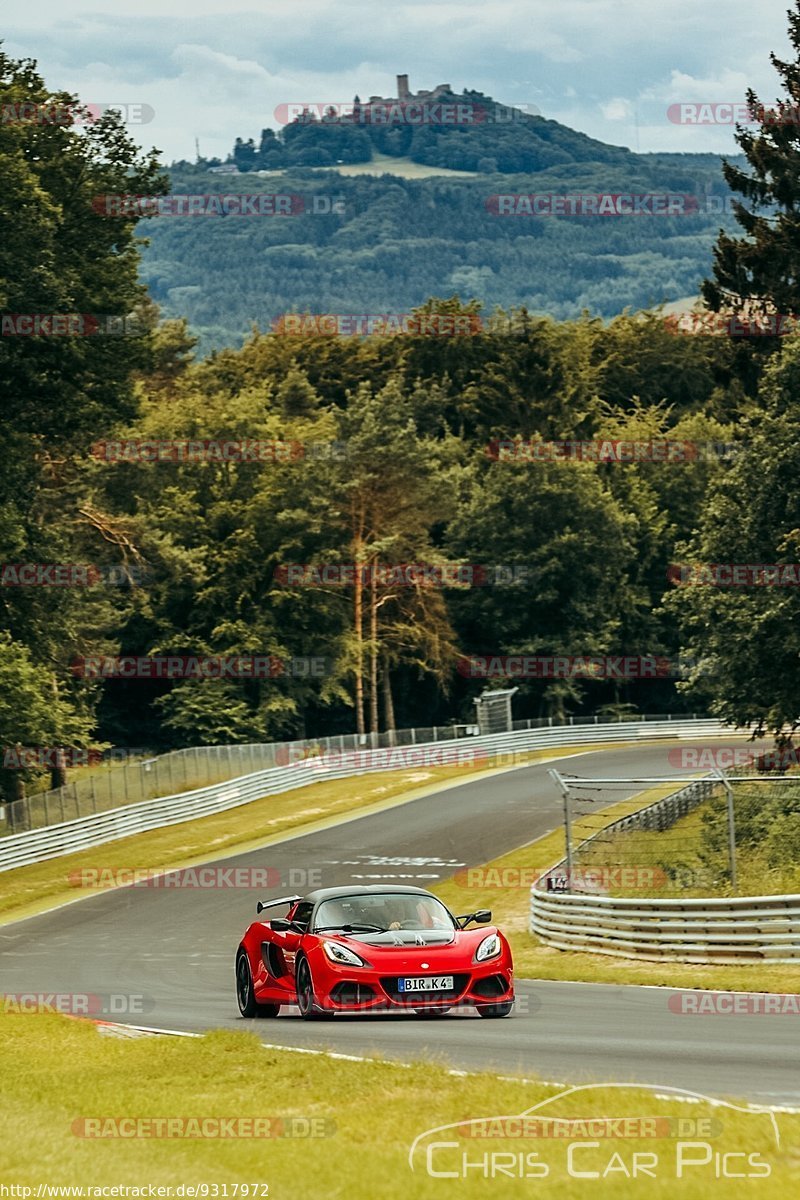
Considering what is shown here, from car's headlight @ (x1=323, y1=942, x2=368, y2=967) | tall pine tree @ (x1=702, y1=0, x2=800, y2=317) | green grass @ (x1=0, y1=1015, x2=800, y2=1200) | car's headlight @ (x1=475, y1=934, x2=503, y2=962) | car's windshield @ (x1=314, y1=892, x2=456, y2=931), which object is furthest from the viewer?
tall pine tree @ (x1=702, y1=0, x2=800, y2=317)

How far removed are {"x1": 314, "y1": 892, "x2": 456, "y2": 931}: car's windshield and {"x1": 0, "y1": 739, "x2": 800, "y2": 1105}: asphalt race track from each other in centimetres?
92

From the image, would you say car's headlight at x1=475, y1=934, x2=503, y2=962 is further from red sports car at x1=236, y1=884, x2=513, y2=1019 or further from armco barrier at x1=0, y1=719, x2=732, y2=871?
armco barrier at x1=0, y1=719, x2=732, y2=871

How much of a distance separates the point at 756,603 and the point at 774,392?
232 inches

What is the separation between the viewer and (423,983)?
1584cm

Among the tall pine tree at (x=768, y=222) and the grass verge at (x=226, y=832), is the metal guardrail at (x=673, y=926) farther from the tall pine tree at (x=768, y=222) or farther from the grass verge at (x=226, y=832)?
the tall pine tree at (x=768, y=222)

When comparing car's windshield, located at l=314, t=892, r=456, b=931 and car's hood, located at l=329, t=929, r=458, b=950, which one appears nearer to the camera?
car's hood, located at l=329, t=929, r=458, b=950

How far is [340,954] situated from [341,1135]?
705 centimetres

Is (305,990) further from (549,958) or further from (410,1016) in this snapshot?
(549,958)

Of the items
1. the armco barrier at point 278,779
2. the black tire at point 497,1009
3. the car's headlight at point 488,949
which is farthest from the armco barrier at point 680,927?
the armco barrier at point 278,779

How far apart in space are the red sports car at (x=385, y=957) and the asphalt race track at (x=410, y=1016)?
277 millimetres

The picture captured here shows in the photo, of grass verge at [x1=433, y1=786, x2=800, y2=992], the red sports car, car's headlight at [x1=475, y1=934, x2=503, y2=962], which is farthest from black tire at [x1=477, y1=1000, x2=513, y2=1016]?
grass verge at [x1=433, y1=786, x2=800, y2=992]

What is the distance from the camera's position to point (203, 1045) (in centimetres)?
1414

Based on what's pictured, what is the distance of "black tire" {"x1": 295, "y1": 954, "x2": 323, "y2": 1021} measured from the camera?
1642cm

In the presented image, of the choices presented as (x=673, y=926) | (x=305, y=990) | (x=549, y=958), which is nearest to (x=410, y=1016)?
(x=305, y=990)
